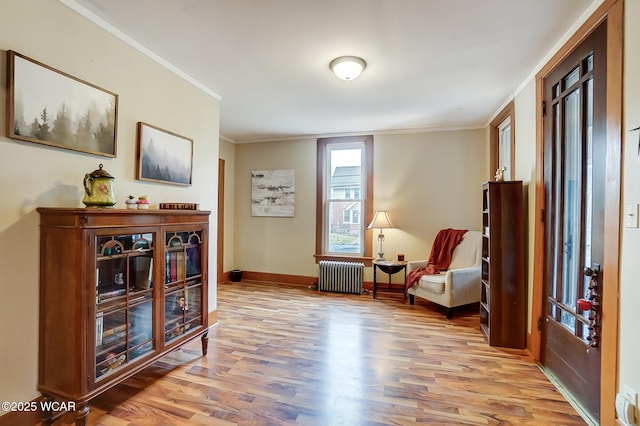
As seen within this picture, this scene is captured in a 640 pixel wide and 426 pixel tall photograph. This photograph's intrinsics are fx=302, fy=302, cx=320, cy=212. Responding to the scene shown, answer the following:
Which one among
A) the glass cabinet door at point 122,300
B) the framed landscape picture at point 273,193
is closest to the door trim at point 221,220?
the framed landscape picture at point 273,193

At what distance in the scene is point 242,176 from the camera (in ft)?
17.2

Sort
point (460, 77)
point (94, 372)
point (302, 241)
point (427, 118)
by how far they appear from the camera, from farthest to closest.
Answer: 1. point (302, 241)
2. point (427, 118)
3. point (460, 77)
4. point (94, 372)

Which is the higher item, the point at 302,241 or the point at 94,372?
the point at 302,241

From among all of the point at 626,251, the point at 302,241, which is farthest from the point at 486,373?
the point at 302,241

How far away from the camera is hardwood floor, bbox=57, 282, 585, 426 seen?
1766 mm

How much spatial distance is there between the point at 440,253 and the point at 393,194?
1089 mm

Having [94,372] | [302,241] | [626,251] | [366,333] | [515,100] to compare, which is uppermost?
[515,100]

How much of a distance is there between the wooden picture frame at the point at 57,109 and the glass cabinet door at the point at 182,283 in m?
0.77

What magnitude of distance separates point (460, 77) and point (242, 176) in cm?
368

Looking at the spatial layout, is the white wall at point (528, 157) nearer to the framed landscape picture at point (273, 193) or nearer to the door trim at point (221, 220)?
the framed landscape picture at point (273, 193)

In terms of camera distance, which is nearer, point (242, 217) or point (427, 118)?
point (427, 118)

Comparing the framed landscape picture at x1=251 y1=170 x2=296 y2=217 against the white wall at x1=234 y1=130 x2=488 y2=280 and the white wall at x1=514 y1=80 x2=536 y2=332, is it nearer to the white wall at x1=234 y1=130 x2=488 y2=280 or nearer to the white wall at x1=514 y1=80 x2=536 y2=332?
the white wall at x1=234 y1=130 x2=488 y2=280

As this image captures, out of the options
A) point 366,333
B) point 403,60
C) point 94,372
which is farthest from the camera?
point 366,333

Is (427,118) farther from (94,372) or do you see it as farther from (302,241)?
(94,372)
